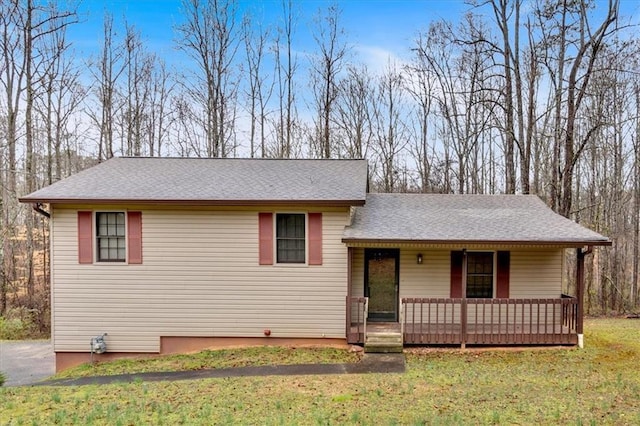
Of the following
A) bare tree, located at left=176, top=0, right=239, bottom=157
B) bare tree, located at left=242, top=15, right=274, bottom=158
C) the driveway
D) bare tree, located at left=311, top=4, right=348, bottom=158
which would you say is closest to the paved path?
the driveway

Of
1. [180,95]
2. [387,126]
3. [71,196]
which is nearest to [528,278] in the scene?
[71,196]

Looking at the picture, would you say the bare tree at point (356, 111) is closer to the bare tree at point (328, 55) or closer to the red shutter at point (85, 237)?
the bare tree at point (328, 55)

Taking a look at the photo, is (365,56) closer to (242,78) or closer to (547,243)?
(242,78)

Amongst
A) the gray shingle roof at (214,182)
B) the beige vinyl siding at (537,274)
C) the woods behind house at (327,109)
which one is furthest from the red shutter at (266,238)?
the woods behind house at (327,109)

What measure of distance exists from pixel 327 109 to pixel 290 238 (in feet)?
41.1

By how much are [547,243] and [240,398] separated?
751 centimetres

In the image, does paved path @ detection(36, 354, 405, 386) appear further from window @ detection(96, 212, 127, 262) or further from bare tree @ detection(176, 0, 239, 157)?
bare tree @ detection(176, 0, 239, 157)

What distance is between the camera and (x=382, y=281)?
10.6 m

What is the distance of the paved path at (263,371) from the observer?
7906mm

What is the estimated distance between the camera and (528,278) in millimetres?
Answer: 10461

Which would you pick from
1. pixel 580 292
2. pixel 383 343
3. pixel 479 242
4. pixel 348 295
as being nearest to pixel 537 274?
pixel 580 292

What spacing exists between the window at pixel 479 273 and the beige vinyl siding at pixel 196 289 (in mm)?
3482

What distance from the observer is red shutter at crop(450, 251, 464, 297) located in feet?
34.4

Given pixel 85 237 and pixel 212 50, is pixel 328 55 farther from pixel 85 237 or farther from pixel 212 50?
pixel 85 237
